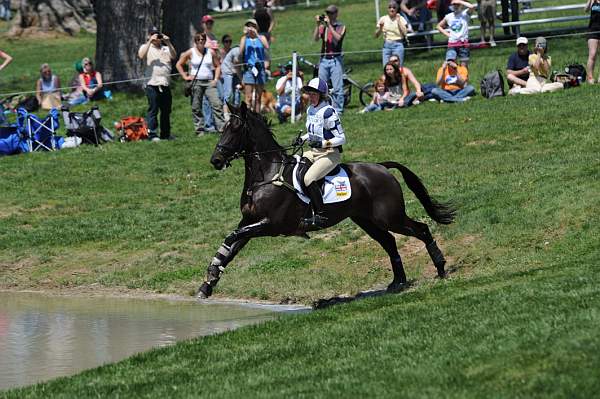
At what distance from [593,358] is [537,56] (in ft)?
55.3

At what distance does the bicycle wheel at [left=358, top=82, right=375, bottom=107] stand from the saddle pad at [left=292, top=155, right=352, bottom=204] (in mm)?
13489

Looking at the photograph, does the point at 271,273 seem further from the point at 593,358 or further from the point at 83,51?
the point at 83,51

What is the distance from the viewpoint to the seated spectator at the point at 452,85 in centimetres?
2720

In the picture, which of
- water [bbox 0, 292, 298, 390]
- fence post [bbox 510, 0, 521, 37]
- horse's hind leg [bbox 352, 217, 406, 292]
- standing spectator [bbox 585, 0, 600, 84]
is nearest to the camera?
water [bbox 0, 292, 298, 390]

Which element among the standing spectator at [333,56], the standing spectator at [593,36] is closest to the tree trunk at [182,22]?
the standing spectator at [333,56]

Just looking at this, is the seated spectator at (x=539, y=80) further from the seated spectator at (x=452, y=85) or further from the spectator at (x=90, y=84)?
the spectator at (x=90, y=84)

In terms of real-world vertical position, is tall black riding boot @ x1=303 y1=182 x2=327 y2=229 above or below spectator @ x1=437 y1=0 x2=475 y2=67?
below

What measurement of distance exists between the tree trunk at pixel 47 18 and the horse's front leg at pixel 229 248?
3445cm

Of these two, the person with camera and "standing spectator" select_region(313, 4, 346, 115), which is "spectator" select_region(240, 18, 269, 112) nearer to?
"standing spectator" select_region(313, 4, 346, 115)

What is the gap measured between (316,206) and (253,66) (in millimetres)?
11452

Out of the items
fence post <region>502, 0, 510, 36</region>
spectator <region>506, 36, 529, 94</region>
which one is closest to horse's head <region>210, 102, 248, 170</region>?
spectator <region>506, 36, 529, 94</region>

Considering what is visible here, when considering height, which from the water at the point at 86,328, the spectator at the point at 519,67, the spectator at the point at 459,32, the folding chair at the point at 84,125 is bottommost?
the water at the point at 86,328

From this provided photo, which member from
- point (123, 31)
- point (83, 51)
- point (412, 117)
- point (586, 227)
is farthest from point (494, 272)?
point (83, 51)

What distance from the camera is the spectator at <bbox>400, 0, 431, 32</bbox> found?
34.1 m
